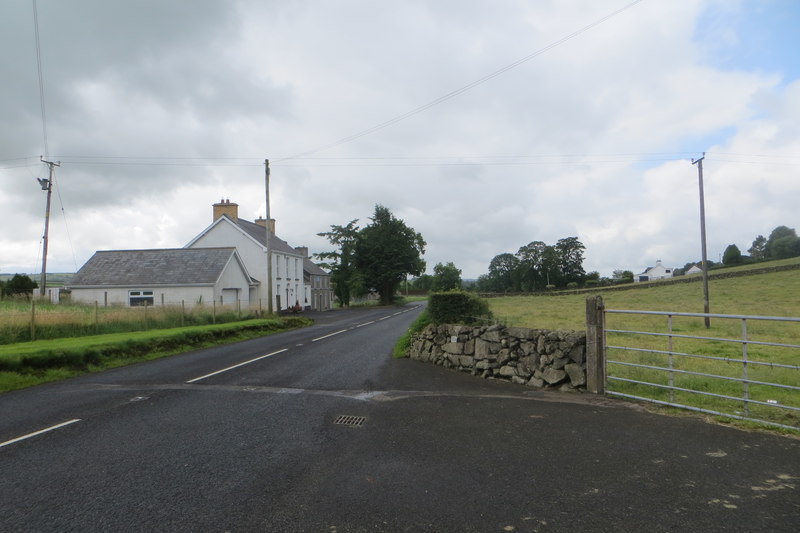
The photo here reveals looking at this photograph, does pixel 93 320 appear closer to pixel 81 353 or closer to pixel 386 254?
pixel 81 353

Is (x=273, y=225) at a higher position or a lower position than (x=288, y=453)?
higher

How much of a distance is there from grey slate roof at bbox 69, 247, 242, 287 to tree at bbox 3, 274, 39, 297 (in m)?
6.68

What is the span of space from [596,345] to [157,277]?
Result: 3680cm

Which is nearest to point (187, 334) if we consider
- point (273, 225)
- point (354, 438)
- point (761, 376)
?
point (354, 438)

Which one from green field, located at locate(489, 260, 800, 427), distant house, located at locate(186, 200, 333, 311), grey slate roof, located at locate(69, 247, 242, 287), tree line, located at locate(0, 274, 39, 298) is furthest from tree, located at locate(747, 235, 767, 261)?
tree line, located at locate(0, 274, 39, 298)

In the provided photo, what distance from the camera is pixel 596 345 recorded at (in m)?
8.70

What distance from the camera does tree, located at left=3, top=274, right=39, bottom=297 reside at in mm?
40625

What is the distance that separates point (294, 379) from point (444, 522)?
7.11 metres

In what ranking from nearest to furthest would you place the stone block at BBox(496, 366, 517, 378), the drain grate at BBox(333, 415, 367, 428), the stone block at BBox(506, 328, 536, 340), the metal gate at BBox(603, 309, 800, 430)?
the metal gate at BBox(603, 309, 800, 430) < the drain grate at BBox(333, 415, 367, 428) < the stone block at BBox(506, 328, 536, 340) < the stone block at BBox(496, 366, 517, 378)

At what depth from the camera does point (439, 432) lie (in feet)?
21.3

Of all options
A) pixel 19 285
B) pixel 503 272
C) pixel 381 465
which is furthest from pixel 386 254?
pixel 381 465

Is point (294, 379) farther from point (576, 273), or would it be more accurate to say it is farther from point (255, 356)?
point (576, 273)

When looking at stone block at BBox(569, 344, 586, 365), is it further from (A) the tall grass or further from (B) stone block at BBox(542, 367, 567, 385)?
(A) the tall grass

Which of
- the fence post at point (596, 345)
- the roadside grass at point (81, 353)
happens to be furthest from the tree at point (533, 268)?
the fence post at point (596, 345)
